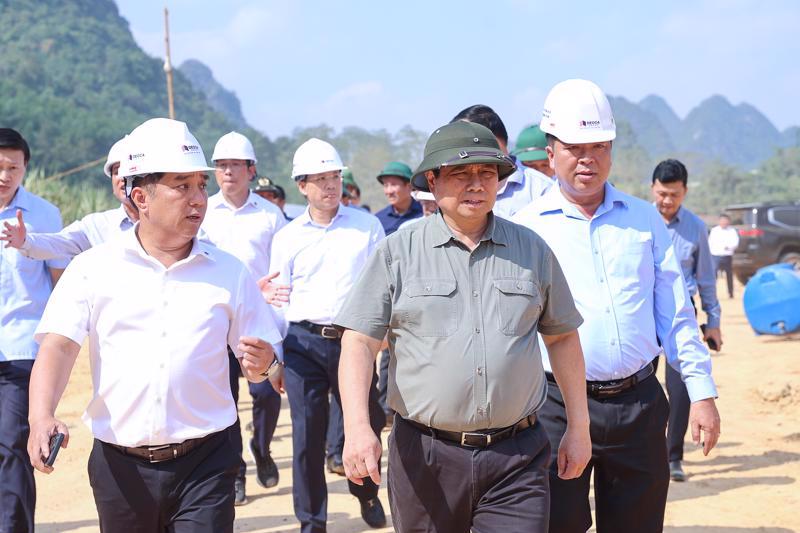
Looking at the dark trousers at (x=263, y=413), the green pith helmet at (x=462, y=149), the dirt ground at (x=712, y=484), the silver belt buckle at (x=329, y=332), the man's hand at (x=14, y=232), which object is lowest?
the dirt ground at (x=712, y=484)

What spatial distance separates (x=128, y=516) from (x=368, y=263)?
4.21ft

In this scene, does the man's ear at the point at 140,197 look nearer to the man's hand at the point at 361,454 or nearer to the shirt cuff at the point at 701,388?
the man's hand at the point at 361,454

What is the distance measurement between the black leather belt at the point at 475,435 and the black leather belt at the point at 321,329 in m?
2.73

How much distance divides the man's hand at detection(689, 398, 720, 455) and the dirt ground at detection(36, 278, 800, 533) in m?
2.63

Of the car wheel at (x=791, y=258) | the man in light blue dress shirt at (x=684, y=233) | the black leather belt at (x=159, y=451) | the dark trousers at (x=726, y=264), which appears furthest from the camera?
the dark trousers at (x=726, y=264)

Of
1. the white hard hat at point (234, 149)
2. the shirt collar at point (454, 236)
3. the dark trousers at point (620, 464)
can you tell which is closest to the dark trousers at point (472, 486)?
the dark trousers at point (620, 464)

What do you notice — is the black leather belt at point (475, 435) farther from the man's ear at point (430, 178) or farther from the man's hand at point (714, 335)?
the man's hand at point (714, 335)

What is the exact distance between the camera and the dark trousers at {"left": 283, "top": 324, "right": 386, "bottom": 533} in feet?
19.3

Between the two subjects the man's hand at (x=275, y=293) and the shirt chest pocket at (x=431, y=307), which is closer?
the shirt chest pocket at (x=431, y=307)

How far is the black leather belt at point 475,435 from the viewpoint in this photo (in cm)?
331

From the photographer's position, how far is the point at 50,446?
10.5 feet

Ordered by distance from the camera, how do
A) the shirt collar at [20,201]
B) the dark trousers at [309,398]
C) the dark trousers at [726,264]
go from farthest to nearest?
the dark trousers at [726,264] → the dark trousers at [309,398] → the shirt collar at [20,201]

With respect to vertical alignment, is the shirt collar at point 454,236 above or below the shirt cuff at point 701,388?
above

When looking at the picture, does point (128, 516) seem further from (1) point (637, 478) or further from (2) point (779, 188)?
(2) point (779, 188)
